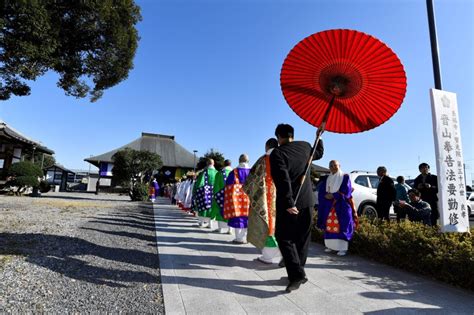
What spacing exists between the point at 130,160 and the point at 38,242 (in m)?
22.2

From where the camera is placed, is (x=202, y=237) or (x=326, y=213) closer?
(x=326, y=213)

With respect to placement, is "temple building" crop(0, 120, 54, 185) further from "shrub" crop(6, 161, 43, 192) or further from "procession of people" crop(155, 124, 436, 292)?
"procession of people" crop(155, 124, 436, 292)

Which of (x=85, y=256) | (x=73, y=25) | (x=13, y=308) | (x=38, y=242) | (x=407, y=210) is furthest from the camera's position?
(x=73, y=25)

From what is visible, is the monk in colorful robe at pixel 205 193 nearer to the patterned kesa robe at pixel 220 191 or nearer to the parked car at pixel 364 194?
the patterned kesa robe at pixel 220 191

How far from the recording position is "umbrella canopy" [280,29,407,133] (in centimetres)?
295

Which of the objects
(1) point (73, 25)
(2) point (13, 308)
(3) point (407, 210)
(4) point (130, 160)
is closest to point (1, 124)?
(4) point (130, 160)

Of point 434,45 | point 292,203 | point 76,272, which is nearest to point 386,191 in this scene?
point 434,45

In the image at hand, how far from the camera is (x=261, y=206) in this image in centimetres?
388

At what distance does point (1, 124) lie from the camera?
16.9m

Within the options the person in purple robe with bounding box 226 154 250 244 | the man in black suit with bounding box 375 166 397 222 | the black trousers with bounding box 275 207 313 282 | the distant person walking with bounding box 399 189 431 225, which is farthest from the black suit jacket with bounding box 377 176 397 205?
the black trousers with bounding box 275 207 313 282

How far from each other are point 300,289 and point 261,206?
1.10 m

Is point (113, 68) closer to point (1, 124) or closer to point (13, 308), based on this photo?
point (13, 308)

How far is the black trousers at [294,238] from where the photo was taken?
9.80 feet

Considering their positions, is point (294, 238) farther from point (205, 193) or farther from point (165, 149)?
point (165, 149)
